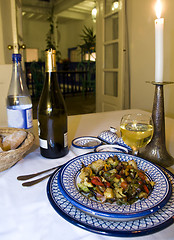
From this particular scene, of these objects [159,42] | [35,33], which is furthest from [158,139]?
[35,33]

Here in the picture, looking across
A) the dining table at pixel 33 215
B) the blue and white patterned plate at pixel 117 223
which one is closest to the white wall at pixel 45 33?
the dining table at pixel 33 215

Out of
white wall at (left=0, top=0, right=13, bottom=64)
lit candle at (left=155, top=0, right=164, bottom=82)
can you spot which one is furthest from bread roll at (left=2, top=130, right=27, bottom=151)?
white wall at (left=0, top=0, right=13, bottom=64)

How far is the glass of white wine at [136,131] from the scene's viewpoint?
1.92 ft

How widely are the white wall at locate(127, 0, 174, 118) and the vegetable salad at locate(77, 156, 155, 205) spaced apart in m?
1.84

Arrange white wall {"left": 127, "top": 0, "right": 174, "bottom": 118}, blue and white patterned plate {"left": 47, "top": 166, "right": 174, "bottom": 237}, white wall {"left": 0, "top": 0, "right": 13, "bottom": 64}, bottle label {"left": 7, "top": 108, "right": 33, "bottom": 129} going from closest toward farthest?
1. blue and white patterned plate {"left": 47, "top": 166, "right": 174, "bottom": 237}
2. bottle label {"left": 7, "top": 108, "right": 33, "bottom": 129}
3. white wall {"left": 127, "top": 0, "right": 174, "bottom": 118}
4. white wall {"left": 0, "top": 0, "right": 13, "bottom": 64}

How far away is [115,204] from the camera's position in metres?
0.40

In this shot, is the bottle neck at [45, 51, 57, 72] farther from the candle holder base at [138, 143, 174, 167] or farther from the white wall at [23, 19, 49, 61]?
the white wall at [23, 19, 49, 61]

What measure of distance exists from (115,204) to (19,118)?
439 mm

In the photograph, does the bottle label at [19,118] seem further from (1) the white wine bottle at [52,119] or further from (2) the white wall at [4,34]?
(2) the white wall at [4,34]

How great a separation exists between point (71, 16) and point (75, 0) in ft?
7.48

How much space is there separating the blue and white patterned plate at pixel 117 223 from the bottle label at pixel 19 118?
36 centimetres

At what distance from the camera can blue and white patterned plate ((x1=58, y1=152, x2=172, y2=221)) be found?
34 centimetres

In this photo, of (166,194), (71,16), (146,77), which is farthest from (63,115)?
(71,16)

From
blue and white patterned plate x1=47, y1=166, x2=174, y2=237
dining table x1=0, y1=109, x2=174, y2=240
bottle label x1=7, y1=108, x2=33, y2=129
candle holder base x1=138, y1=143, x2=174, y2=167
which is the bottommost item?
dining table x1=0, y1=109, x2=174, y2=240
